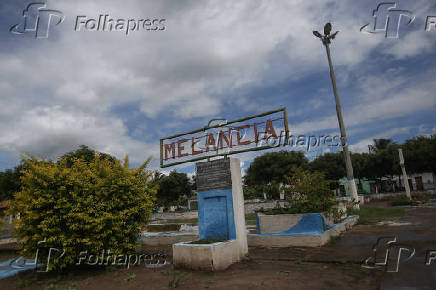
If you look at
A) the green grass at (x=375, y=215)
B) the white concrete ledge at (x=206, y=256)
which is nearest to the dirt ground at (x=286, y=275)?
the white concrete ledge at (x=206, y=256)

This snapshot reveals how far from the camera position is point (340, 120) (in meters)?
20.0

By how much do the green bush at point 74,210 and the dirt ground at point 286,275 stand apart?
758 millimetres

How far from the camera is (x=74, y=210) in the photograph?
7.07 m

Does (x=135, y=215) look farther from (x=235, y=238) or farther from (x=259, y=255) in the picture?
(x=259, y=255)

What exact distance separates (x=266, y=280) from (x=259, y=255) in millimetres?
2681

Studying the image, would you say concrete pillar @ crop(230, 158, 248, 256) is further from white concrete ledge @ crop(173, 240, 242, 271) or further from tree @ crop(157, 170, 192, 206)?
tree @ crop(157, 170, 192, 206)

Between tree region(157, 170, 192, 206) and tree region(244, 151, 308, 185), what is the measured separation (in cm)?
1321

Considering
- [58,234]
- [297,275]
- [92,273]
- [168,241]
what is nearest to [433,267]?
[297,275]

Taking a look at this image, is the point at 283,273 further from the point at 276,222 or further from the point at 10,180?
the point at 10,180

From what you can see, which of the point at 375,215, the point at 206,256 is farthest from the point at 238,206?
the point at 375,215

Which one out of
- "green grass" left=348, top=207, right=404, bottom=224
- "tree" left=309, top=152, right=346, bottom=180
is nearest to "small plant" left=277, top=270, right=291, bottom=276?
"green grass" left=348, top=207, right=404, bottom=224

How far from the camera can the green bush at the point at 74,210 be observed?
6.98 meters

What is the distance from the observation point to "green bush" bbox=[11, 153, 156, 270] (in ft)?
22.9

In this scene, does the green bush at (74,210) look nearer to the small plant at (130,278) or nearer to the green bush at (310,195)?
the small plant at (130,278)
